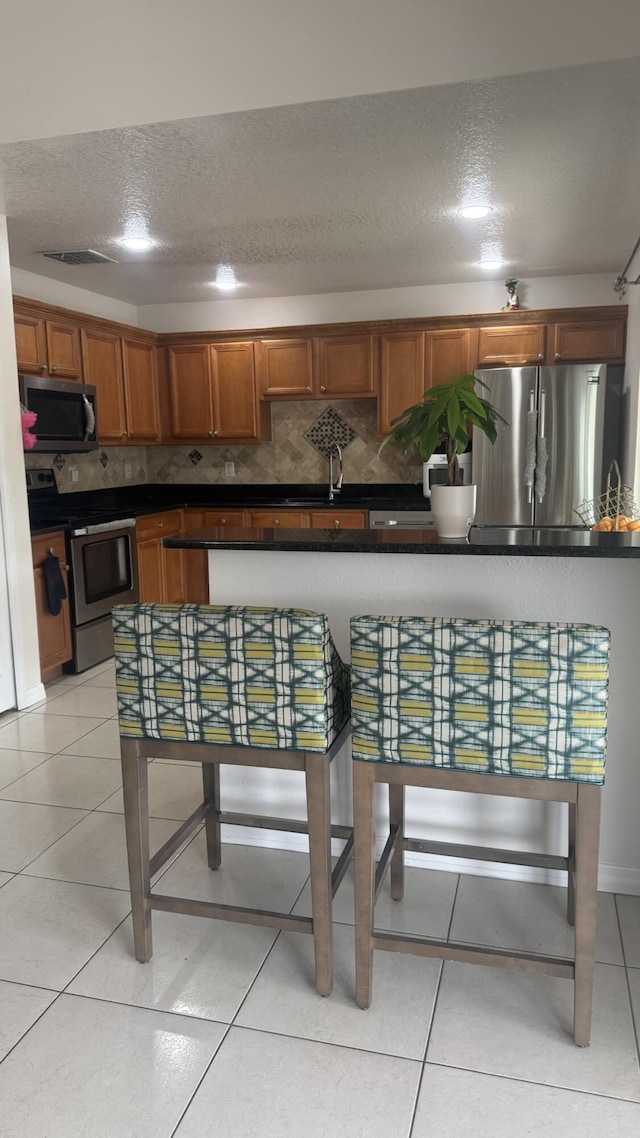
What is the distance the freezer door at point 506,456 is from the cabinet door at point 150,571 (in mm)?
2286

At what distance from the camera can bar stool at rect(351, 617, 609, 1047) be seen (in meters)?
1.63

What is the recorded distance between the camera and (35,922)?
2217 millimetres

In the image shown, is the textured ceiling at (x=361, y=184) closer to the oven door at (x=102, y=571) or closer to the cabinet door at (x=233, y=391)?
the cabinet door at (x=233, y=391)

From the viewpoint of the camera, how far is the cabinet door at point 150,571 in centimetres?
541

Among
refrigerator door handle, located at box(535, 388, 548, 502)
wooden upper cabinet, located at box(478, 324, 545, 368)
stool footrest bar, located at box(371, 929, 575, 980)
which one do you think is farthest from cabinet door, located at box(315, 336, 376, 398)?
stool footrest bar, located at box(371, 929, 575, 980)

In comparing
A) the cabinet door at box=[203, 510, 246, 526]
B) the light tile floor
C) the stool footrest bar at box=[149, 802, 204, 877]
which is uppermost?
the cabinet door at box=[203, 510, 246, 526]

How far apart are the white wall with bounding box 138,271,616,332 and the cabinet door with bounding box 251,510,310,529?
142 cm

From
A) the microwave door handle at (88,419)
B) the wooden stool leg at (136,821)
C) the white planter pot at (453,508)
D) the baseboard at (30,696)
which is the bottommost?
the baseboard at (30,696)

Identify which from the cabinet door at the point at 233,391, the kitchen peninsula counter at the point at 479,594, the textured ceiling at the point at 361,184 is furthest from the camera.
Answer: the cabinet door at the point at 233,391

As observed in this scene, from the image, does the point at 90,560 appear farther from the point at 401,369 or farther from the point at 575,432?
the point at 575,432

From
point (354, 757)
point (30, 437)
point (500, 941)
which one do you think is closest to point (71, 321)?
point (30, 437)

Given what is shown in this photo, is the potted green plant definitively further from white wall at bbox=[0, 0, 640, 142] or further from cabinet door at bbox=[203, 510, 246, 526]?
cabinet door at bbox=[203, 510, 246, 526]

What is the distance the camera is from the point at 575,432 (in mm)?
4922

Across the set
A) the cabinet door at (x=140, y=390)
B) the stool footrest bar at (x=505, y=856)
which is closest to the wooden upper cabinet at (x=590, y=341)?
the cabinet door at (x=140, y=390)
